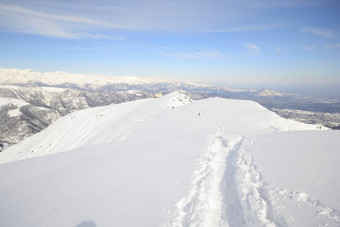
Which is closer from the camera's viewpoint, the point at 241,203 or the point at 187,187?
the point at 241,203

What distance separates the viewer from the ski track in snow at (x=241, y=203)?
6.74 metres

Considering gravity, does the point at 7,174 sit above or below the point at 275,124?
below

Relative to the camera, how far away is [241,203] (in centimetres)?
848

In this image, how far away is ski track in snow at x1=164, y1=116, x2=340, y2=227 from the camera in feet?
22.1

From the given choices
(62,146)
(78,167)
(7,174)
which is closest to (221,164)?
(78,167)

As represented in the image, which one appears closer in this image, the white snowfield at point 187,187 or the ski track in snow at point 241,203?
the ski track in snow at point 241,203

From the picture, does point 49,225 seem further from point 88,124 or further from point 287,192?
point 88,124

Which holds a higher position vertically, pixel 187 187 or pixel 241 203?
pixel 241 203

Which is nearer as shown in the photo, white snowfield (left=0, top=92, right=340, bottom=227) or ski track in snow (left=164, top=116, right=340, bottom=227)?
ski track in snow (left=164, top=116, right=340, bottom=227)

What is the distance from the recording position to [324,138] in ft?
45.1

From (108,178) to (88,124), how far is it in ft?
173

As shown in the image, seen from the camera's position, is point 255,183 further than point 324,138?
No

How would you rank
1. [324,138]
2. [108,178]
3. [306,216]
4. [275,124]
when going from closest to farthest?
1. [306,216]
2. [108,178]
3. [324,138]
4. [275,124]

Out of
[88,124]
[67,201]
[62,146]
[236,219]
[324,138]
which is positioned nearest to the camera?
[236,219]
